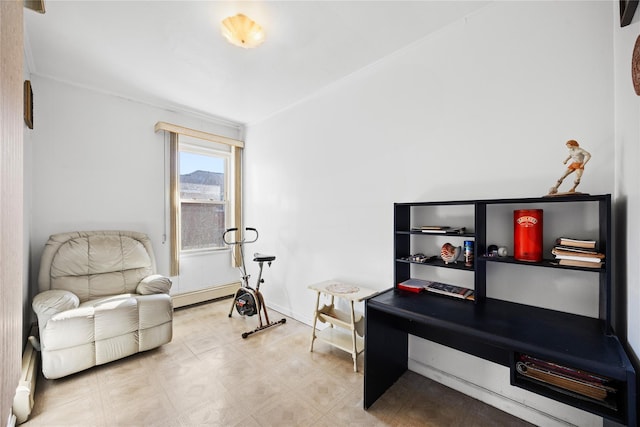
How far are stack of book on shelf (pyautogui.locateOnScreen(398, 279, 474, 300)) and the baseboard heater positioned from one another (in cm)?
239

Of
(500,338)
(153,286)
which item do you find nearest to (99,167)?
(153,286)

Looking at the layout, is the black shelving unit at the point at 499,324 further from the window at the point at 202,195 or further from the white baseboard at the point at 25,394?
the window at the point at 202,195

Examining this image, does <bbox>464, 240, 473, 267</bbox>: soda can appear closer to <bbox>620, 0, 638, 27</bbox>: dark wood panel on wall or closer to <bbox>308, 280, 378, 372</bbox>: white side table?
<bbox>308, 280, 378, 372</bbox>: white side table

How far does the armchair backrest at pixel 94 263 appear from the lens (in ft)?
8.41

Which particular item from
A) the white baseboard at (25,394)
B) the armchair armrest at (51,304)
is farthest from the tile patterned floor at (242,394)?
the armchair armrest at (51,304)

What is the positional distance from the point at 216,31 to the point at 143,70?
1.10 metres

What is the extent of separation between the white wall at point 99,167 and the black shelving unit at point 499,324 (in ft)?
9.54

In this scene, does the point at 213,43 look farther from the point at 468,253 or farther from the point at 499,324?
the point at 499,324

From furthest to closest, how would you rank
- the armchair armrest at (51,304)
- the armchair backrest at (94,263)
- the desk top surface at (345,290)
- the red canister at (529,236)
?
1. the armchair backrest at (94,263)
2. the desk top surface at (345,290)
3. the armchair armrest at (51,304)
4. the red canister at (529,236)

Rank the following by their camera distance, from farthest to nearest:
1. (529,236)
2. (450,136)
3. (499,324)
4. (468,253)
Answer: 1. (450,136)
2. (468,253)
3. (529,236)
4. (499,324)

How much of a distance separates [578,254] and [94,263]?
12.8ft

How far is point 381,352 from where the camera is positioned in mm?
2004

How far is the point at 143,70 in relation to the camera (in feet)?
8.82

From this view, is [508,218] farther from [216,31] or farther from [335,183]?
[216,31]
